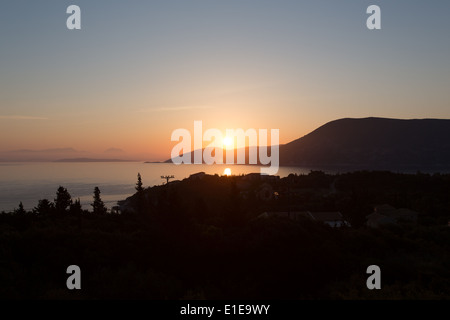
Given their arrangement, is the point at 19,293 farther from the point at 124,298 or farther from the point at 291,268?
the point at 291,268

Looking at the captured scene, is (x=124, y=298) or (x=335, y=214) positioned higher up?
(x=124, y=298)

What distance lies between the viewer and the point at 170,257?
15.5 metres

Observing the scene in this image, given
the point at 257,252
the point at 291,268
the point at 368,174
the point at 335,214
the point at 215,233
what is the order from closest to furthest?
1. the point at 291,268
2. the point at 257,252
3. the point at 215,233
4. the point at 335,214
5. the point at 368,174

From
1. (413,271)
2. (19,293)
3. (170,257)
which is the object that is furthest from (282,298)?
(19,293)

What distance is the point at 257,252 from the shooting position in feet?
52.4

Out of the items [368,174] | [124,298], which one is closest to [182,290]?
[124,298]

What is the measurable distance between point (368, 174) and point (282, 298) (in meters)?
113

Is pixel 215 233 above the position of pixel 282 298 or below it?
above

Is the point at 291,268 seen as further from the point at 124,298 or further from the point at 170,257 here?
the point at 124,298

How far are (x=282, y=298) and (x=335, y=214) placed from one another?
2028 inches
